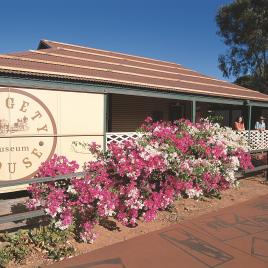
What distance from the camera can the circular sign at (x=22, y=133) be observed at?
808 cm

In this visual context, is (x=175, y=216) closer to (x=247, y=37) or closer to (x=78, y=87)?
(x=78, y=87)

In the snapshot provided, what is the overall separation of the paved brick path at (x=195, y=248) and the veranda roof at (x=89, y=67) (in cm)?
504

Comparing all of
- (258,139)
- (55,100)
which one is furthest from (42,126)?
(258,139)

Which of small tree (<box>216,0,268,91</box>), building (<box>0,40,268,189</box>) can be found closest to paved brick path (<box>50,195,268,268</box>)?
building (<box>0,40,268,189</box>)

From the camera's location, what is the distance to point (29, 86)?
841cm

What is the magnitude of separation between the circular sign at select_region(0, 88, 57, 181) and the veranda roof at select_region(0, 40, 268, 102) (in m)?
0.68

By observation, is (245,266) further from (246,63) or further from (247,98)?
(246,63)

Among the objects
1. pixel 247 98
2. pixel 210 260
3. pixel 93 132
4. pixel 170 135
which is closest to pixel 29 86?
pixel 93 132

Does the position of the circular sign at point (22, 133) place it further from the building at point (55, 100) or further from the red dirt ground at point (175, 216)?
the red dirt ground at point (175, 216)

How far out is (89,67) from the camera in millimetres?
11641

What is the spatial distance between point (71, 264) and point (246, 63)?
34.8 m

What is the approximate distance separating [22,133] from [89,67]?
4144 millimetres

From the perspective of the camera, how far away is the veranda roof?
9.07 meters

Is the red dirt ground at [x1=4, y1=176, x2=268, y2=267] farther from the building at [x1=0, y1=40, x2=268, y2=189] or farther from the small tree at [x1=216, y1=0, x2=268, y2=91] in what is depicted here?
the small tree at [x1=216, y1=0, x2=268, y2=91]
